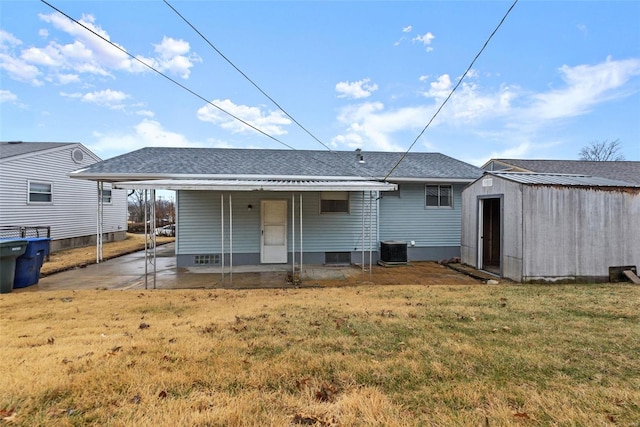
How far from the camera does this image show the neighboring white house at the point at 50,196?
12.0m

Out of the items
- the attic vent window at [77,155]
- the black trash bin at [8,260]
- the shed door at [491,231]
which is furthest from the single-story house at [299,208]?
the attic vent window at [77,155]

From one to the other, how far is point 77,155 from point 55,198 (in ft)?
8.80

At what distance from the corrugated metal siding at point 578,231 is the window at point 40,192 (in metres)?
18.4

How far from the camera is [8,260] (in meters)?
6.63

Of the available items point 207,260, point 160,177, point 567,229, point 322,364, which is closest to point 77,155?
point 160,177

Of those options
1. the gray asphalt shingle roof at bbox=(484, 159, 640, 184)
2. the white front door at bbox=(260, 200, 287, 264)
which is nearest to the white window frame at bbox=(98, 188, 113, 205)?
the white front door at bbox=(260, 200, 287, 264)

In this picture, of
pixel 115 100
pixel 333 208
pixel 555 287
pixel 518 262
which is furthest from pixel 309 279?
pixel 115 100

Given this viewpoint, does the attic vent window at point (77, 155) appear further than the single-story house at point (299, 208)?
Yes

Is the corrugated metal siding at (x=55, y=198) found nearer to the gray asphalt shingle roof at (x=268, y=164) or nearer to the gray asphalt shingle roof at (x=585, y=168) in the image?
the gray asphalt shingle roof at (x=268, y=164)

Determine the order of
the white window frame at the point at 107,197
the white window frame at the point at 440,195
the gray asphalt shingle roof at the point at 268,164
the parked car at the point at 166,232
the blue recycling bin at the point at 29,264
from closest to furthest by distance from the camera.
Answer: the blue recycling bin at the point at 29,264
the gray asphalt shingle roof at the point at 268,164
the white window frame at the point at 440,195
the white window frame at the point at 107,197
the parked car at the point at 166,232

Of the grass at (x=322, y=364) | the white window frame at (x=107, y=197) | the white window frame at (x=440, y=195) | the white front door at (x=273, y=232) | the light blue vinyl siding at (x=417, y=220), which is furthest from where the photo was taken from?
the white window frame at (x=107, y=197)

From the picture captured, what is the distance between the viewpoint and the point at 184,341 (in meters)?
3.64

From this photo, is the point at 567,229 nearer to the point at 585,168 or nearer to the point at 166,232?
the point at 585,168

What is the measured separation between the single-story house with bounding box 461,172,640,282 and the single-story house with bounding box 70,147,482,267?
11.0 ft
